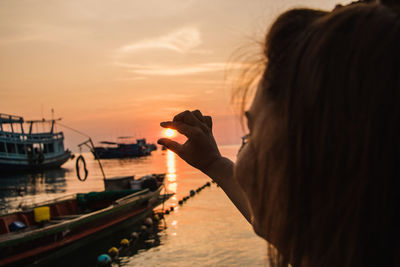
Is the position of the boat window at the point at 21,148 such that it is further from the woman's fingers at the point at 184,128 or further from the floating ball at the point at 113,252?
the woman's fingers at the point at 184,128

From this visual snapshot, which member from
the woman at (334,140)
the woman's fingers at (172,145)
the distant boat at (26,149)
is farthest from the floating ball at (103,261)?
the distant boat at (26,149)

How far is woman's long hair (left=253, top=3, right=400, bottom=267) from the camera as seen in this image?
1.82ft

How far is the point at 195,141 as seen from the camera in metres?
1.24

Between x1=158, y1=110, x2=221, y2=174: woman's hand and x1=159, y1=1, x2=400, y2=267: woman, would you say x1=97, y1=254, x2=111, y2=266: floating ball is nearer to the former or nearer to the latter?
x1=158, y1=110, x2=221, y2=174: woman's hand

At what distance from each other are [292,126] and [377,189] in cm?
17

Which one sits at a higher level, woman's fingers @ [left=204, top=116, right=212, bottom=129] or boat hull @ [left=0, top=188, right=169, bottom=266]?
woman's fingers @ [left=204, top=116, right=212, bottom=129]

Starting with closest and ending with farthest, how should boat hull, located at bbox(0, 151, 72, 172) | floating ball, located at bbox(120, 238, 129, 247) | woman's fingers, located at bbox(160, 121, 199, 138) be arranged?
woman's fingers, located at bbox(160, 121, 199, 138) < floating ball, located at bbox(120, 238, 129, 247) < boat hull, located at bbox(0, 151, 72, 172)

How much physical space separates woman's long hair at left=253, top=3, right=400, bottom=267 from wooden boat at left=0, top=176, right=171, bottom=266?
10152mm

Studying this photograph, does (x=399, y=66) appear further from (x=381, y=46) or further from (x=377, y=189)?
(x=377, y=189)

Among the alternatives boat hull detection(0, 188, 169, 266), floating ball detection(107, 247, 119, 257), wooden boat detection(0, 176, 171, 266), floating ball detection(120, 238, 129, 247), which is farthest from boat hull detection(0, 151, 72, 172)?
floating ball detection(107, 247, 119, 257)

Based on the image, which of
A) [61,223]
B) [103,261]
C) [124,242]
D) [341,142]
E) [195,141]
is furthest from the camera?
[124,242]

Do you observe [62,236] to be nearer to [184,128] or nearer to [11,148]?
[184,128]

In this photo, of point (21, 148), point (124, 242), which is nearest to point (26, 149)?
point (21, 148)

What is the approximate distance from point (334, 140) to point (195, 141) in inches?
27.7
